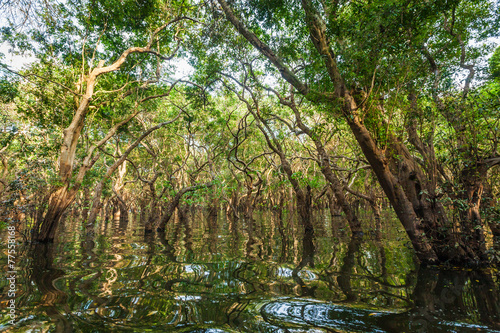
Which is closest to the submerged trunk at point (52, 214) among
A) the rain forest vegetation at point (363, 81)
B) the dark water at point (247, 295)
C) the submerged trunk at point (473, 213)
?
the rain forest vegetation at point (363, 81)

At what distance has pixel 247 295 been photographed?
3051 mm

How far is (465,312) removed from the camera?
103 inches

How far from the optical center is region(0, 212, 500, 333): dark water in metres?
2.30

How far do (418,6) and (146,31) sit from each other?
7.56 metres

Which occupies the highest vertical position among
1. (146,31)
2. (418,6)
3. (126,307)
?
(146,31)

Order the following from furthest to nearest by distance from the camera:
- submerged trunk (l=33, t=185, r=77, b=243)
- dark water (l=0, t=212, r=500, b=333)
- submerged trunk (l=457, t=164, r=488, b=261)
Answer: submerged trunk (l=33, t=185, r=77, b=243), submerged trunk (l=457, t=164, r=488, b=261), dark water (l=0, t=212, r=500, b=333)

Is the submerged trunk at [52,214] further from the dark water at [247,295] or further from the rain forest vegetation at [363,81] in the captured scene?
the dark water at [247,295]

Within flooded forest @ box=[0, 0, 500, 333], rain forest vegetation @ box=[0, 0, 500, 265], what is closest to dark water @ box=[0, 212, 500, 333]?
flooded forest @ box=[0, 0, 500, 333]

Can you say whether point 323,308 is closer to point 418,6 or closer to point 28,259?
point 418,6

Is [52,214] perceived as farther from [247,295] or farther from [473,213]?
[473,213]

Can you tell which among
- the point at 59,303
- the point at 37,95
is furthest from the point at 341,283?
the point at 37,95

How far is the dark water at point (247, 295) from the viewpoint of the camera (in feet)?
7.55

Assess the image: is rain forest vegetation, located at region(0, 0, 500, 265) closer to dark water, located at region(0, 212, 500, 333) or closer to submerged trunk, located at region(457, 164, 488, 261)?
submerged trunk, located at region(457, 164, 488, 261)

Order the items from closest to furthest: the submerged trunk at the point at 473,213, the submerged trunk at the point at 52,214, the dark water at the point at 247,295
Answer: the dark water at the point at 247,295
the submerged trunk at the point at 473,213
the submerged trunk at the point at 52,214
